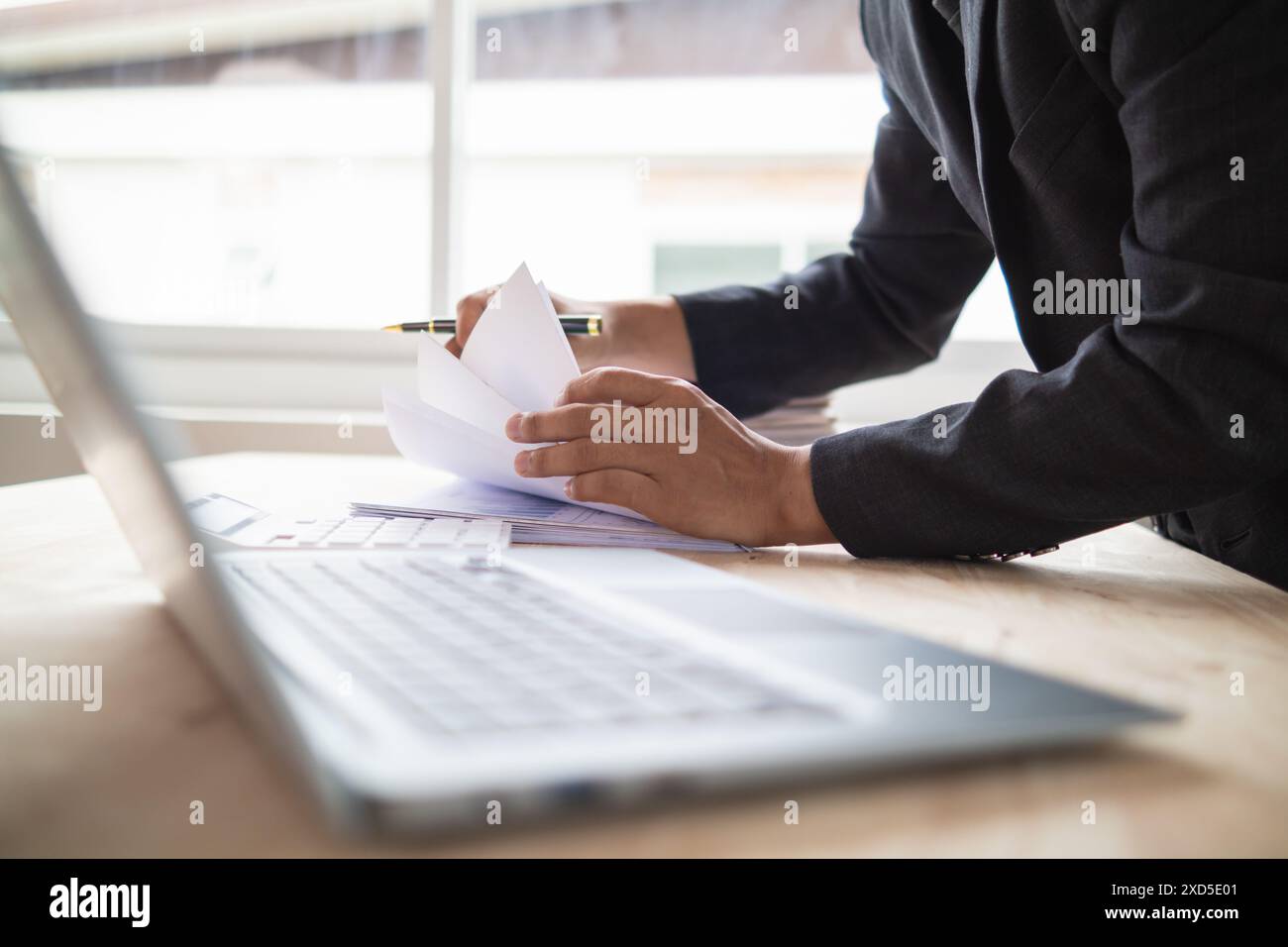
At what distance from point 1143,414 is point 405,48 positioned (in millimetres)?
2245

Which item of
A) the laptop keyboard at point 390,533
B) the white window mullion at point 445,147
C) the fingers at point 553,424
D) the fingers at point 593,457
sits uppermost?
the white window mullion at point 445,147

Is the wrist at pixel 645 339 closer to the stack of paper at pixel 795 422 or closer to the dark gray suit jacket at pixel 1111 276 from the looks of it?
the stack of paper at pixel 795 422

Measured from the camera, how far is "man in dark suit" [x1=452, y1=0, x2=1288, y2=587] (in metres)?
0.62

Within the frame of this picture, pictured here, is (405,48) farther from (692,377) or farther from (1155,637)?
(1155,637)

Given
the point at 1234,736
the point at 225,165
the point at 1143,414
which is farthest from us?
the point at 225,165

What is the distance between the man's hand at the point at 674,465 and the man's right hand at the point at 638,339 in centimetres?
35

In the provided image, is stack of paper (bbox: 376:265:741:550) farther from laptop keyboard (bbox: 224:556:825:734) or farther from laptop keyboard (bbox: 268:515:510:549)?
laptop keyboard (bbox: 224:556:825:734)

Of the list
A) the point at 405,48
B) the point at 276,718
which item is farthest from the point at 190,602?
the point at 405,48

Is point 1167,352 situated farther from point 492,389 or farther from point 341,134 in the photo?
point 341,134

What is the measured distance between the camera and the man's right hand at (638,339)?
115cm

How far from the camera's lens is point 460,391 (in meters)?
0.88

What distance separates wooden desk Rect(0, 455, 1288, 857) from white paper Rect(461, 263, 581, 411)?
1.07ft

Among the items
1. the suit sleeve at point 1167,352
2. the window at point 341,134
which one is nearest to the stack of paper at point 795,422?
the suit sleeve at point 1167,352

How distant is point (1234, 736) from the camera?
1.21ft
